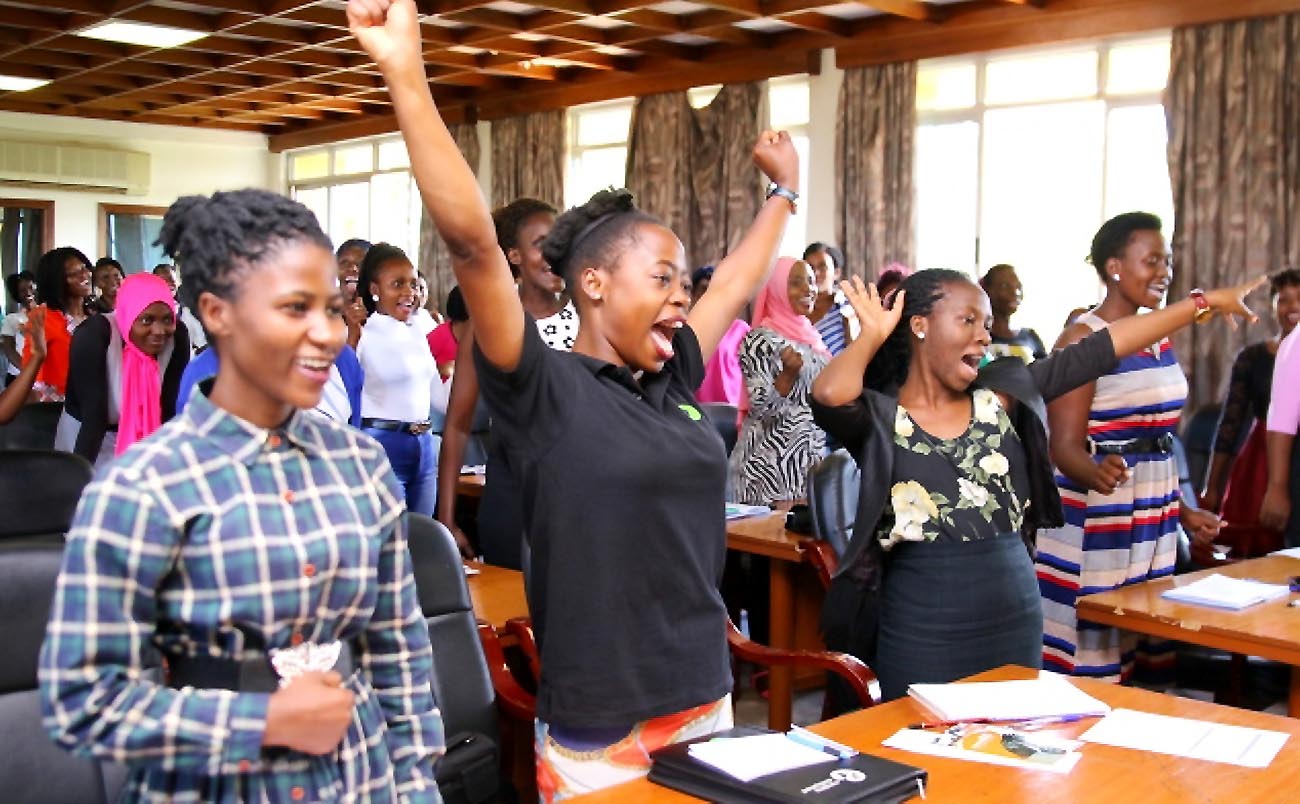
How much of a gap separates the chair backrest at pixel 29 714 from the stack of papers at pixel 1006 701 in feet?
4.31

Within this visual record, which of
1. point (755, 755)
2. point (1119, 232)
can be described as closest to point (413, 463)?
point (1119, 232)

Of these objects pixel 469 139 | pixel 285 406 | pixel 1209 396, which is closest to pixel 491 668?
pixel 285 406

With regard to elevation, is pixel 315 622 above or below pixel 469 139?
below

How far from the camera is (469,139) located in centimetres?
1309

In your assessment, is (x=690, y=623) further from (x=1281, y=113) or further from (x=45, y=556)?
(x=1281, y=113)

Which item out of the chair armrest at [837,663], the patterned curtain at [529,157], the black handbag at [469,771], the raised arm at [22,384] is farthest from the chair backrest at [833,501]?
the patterned curtain at [529,157]

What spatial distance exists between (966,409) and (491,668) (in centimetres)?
116

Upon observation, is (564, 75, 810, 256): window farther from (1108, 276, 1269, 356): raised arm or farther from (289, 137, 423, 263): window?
(1108, 276, 1269, 356): raised arm

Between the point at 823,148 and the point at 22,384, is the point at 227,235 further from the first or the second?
the point at 823,148

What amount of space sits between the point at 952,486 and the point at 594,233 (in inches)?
40.4

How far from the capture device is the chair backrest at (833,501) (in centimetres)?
355

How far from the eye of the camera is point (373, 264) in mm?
4641

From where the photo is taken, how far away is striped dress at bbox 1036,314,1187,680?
11.7ft

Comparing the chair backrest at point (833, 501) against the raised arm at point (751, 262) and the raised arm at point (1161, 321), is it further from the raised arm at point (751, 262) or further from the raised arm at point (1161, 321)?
the raised arm at point (751, 262)
